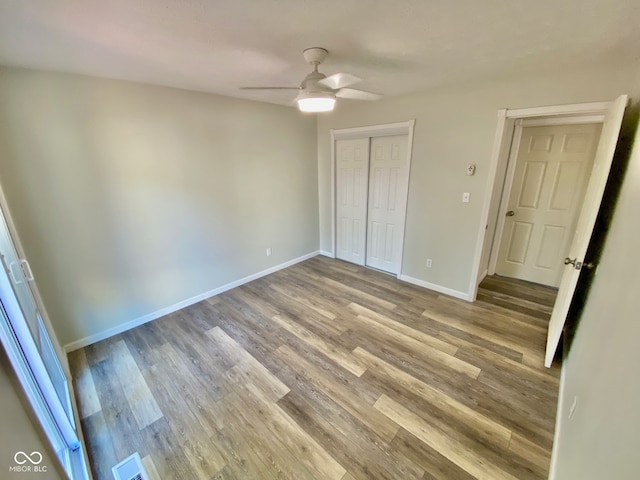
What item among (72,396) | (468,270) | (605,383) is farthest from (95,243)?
(468,270)

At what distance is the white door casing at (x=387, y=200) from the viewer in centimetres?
346

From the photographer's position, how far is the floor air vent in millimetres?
1441

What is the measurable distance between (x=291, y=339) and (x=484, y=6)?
2646 mm

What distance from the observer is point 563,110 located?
2.21 m

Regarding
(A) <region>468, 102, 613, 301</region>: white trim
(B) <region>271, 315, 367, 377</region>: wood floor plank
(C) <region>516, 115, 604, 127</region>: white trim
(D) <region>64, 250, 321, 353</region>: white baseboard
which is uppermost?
(C) <region>516, 115, 604, 127</region>: white trim

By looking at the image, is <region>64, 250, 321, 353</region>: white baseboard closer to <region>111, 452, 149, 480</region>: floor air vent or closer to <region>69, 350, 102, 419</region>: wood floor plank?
<region>69, 350, 102, 419</region>: wood floor plank

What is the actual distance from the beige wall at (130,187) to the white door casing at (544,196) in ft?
10.1

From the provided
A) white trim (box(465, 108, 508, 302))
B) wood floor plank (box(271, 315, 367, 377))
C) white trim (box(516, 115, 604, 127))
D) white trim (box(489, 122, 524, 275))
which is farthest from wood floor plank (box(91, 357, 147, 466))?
white trim (box(516, 115, 604, 127))

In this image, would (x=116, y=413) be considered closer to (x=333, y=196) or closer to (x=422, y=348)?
(x=422, y=348)

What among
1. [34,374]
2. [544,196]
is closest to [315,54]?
[34,374]

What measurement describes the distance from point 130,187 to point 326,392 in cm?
253

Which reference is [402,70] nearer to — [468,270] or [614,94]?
[614,94]

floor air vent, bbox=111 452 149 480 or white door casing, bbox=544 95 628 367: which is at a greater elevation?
white door casing, bbox=544 95 628 367

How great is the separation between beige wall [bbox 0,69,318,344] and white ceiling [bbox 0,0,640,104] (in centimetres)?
32
